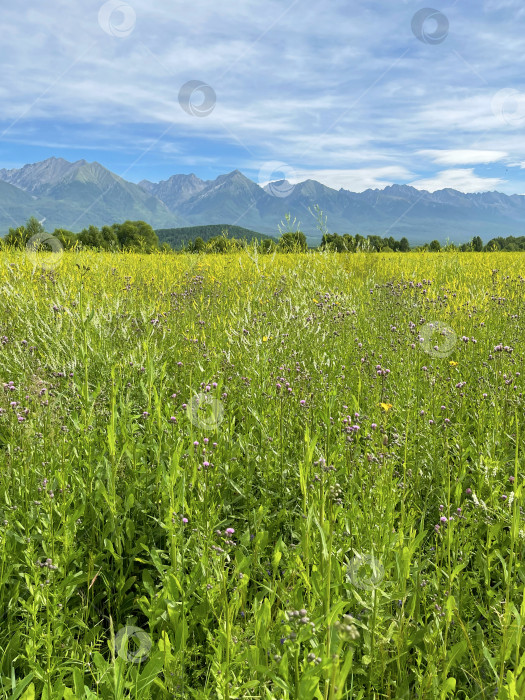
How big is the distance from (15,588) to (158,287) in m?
5.67

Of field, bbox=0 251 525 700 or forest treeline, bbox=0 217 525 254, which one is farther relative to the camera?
forest treeline, bbox=0 217 525 254

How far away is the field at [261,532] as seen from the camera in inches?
51.1

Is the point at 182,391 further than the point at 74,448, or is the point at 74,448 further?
the point at 182,391

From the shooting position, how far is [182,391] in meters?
3.29

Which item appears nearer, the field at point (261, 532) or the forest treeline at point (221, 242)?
the field at point (261, 532)

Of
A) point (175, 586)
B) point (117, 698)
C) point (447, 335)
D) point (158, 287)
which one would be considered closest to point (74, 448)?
point (175, 586)

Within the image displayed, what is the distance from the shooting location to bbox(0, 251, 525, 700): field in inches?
51.1

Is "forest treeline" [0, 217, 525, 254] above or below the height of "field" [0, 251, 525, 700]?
above

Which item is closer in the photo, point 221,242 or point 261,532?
point 261,532

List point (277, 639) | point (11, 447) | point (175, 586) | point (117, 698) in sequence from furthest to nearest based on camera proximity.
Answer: point (11, 447)
point (175, 586)
point (277, 639)
point (117, 698)

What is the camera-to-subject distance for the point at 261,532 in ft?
5.90

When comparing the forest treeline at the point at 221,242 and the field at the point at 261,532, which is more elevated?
the forest treeline at the point at 221,242

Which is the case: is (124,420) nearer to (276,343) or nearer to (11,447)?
(11,447)

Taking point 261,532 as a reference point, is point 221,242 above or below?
above
